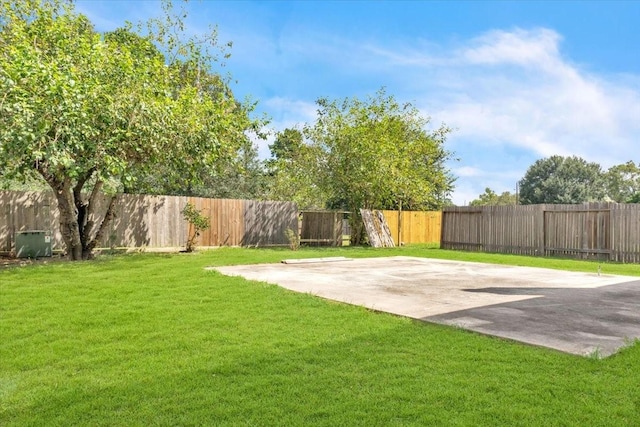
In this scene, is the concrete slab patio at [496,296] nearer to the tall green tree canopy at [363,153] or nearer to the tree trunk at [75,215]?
the tree trunk at [75,215]

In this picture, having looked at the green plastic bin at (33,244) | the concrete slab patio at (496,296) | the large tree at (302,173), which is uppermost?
the large tree at (302,173)

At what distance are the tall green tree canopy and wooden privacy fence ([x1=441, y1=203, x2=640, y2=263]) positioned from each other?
2.32m

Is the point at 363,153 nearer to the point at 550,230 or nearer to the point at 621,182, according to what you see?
the point at 550,230

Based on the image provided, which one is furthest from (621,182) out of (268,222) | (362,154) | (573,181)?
(268,222)

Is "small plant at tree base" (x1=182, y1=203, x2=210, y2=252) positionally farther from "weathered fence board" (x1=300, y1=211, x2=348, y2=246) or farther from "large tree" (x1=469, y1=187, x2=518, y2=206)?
"large tree" (x1=469, y1=187, x2=518, y2=206)

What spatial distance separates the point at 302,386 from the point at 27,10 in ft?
45.2

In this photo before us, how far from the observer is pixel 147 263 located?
35.2ft

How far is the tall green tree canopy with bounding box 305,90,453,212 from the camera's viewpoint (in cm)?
1717

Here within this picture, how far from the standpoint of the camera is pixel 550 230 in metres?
14.9

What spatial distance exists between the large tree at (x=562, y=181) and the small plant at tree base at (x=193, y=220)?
3699cm

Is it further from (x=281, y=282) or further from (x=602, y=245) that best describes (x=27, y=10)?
(x=602, y=245)

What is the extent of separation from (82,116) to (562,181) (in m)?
44.1

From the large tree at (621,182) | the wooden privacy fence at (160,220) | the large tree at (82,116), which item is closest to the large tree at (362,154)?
the wooden privacy fence at (160,220)

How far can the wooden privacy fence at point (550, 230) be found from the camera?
13180 mm
